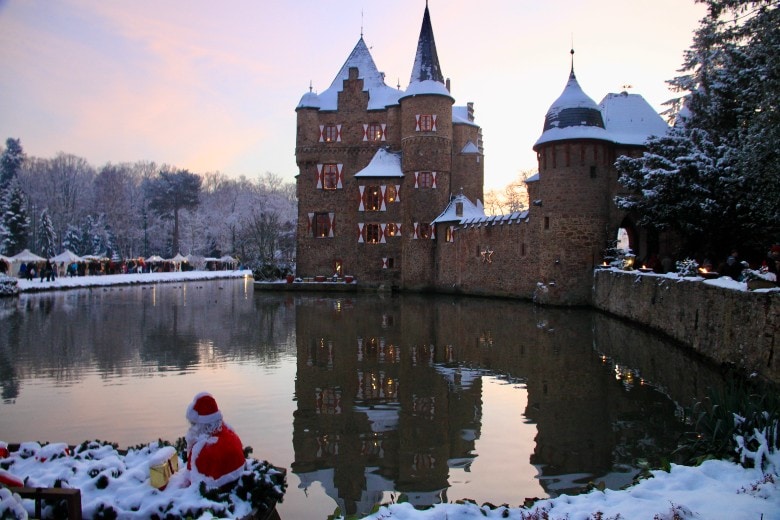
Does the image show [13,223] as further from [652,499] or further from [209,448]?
[652,499]

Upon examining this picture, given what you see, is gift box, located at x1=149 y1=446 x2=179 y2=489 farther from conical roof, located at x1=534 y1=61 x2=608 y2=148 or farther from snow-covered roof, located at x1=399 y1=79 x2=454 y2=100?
snow-covered roof, located at x1=399 y1=79 x2=454 y2=100

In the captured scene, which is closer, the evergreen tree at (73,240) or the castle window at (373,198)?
the castle window at (373,198)

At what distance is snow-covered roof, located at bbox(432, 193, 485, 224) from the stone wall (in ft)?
49.1

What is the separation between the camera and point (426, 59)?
1527 inches

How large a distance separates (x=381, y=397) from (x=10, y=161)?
223 feet

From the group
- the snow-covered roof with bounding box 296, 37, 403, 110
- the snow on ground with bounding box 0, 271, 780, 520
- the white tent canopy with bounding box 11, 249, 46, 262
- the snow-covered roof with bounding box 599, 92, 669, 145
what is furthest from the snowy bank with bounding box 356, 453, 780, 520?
the white tent canopy with bounding box 11, 249, 46, 262

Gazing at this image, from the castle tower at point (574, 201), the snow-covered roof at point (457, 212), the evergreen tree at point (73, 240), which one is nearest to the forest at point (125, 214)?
the evergreen tree at point (73, 240)

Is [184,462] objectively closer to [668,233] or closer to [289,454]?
[289,454]

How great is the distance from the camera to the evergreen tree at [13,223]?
171 ft

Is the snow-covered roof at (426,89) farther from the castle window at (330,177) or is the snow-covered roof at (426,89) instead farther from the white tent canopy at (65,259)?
the white tent canopy at (65,259)

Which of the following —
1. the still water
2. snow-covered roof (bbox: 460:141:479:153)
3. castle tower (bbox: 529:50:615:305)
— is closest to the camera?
the still water

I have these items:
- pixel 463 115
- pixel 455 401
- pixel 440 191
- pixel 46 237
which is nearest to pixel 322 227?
pixel 440 191

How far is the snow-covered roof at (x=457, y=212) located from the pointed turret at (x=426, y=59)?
24.8 ft

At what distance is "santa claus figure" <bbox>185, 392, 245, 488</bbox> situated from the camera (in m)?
4.98
